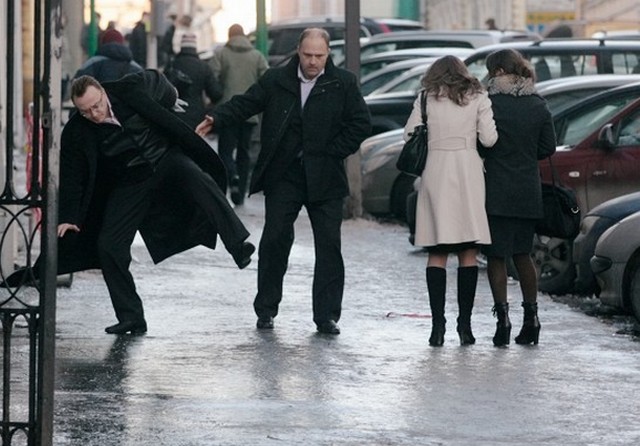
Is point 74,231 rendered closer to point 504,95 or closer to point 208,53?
point 504,95

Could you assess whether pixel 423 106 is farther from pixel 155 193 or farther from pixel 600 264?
pixel 600 264

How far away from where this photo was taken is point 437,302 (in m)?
11.0

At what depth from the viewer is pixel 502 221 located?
36.1 feet

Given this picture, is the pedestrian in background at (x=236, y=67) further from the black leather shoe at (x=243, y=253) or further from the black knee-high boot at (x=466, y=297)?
the black knee-high boot at (x=466, y=297)

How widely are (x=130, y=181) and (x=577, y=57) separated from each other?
393 inches

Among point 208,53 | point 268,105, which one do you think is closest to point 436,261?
point 268,105

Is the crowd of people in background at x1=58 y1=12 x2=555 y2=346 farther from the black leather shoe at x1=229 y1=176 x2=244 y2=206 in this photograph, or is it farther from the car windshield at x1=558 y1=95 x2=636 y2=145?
the black leather shoe at x1=229 y1=176 x2=244 y2=206

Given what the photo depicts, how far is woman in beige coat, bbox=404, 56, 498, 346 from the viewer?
35.7 feet

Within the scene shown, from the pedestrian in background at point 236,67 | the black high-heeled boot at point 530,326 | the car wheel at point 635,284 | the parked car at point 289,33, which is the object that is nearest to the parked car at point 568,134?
the car wheel at point 635,284

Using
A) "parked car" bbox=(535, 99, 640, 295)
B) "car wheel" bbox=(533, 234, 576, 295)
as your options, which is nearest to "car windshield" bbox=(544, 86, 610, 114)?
"parked car" bbox=(535, 99, 640, 295)

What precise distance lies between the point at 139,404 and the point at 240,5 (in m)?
53.0

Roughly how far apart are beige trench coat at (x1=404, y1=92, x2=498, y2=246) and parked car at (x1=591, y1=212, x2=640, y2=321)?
1603 mm

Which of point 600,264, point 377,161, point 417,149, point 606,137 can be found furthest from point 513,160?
point 377,161

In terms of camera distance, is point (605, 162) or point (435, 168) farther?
point (605, 162)
